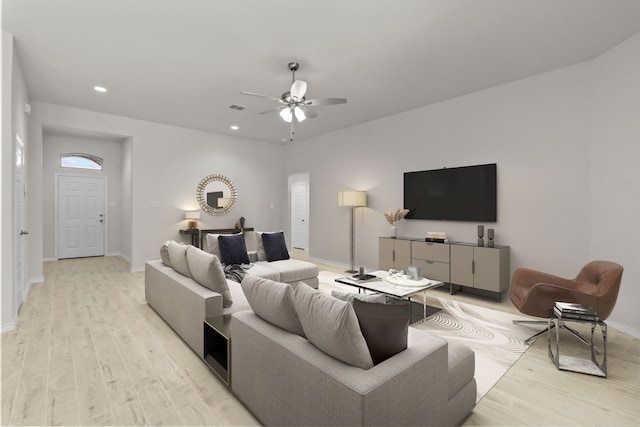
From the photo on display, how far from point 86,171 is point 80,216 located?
103 centimetres

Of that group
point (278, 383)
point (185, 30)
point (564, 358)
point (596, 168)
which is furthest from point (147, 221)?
point (596, 168)

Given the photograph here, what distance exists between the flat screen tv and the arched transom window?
6948 millimetres

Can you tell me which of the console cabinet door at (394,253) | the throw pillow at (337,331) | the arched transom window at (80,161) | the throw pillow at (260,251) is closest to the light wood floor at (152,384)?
the throw pillow at (337,331)

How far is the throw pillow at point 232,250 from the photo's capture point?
167 inches

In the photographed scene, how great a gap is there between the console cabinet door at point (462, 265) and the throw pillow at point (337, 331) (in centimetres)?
339

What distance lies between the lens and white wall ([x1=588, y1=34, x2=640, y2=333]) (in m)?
3.07

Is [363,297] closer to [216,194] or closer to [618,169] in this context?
[618,169]

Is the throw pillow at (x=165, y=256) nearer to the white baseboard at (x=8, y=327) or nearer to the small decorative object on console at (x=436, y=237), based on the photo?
the white baseboard at (x=8, y=327)

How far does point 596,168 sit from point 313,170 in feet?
16.6

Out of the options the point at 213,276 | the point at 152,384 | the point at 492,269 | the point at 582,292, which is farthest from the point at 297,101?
the point at 582,292

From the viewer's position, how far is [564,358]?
2.54 m

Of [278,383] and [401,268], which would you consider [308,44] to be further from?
[401,268]

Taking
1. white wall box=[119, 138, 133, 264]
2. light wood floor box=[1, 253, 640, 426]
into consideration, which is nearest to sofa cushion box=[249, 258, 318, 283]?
light wood floor box=[1, 253, 640, 426]

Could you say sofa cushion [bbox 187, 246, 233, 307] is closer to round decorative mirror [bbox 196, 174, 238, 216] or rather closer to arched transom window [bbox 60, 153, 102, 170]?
round decorative mirror [bbox 196, 174, 238, 216]
